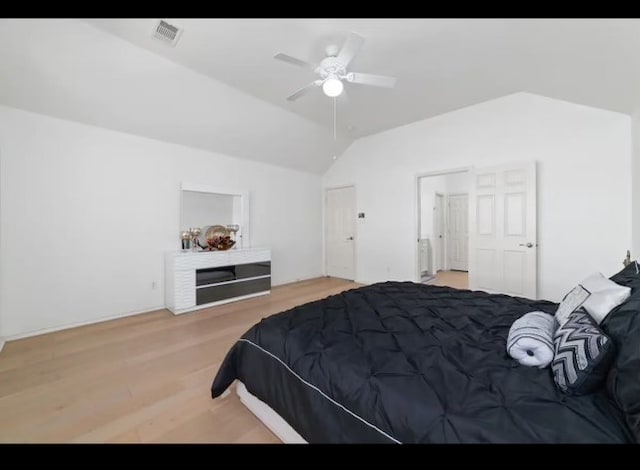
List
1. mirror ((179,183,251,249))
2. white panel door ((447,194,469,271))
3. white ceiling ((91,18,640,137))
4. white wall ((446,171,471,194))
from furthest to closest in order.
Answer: white wall ((446,171,471,194)) → white panel door ((447,194,469,271)) → mirror ((179,183,251,249)) → white ceiling ((91,18,640,137))

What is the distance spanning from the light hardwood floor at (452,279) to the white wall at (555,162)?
3.71 feet

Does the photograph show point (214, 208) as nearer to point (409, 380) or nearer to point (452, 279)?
point (409, 380)

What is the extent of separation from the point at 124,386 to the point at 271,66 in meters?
3.18

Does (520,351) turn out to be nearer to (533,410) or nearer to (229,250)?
(533,410)

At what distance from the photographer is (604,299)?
135 cm

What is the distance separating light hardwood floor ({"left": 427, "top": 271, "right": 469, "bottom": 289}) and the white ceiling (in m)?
3.43

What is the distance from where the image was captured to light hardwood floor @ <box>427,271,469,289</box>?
5518 millimetres

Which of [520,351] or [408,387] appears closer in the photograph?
[408,387]

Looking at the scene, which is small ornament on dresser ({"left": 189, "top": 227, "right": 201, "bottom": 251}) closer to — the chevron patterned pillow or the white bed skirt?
the white bed skirt

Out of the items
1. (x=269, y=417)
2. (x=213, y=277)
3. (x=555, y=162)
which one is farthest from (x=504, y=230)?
(x=213, y=277)

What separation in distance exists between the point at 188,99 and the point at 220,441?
11.8 ft

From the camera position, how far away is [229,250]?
440 centimetres

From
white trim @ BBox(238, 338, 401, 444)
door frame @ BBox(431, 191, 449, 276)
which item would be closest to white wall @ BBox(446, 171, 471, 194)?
door frame @ BBox(431, 191, 449, 276)
